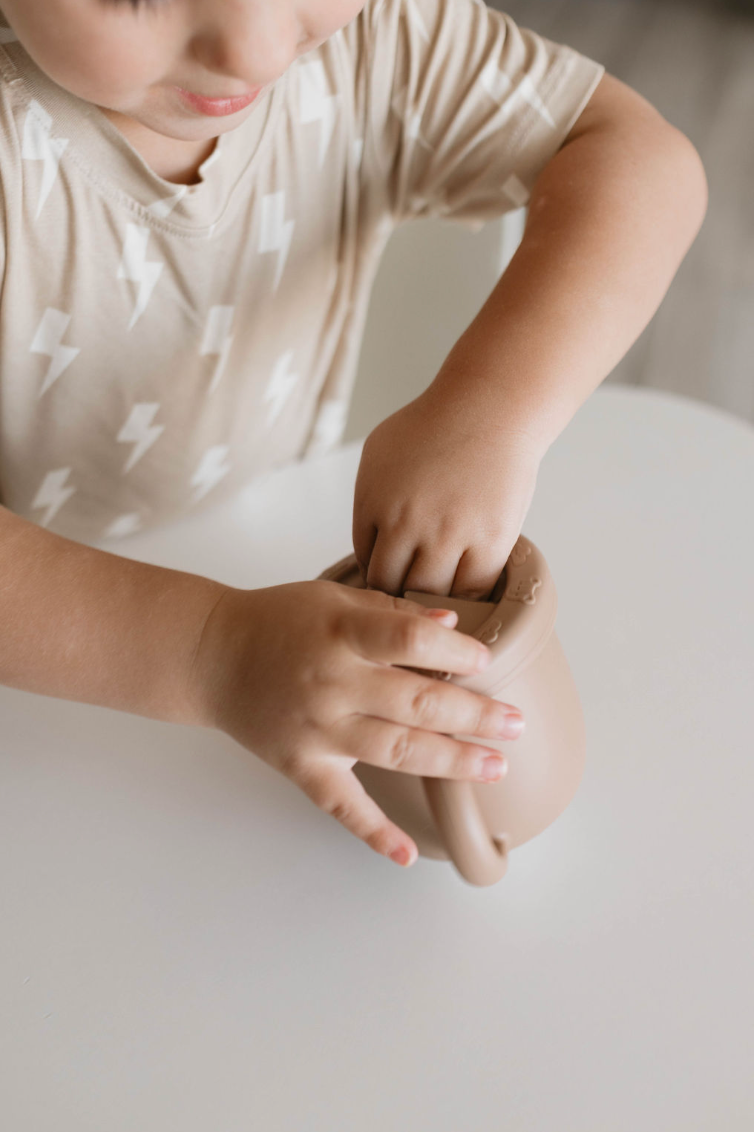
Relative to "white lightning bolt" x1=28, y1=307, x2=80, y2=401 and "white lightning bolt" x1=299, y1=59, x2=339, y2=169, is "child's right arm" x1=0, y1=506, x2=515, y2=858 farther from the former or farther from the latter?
"white lightning bolt" x1=299, y1=59, x2=339, y2=169

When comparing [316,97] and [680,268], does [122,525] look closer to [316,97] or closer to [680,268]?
[316,97]

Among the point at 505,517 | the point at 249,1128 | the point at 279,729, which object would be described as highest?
the point at 505,517

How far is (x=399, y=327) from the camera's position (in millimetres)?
901

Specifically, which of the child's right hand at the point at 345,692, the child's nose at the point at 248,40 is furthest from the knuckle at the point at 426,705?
the child's nose at the point at 248,40

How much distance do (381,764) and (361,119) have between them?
54cm

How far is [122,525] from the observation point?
846mm

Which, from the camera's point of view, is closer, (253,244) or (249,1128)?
(249,1128)

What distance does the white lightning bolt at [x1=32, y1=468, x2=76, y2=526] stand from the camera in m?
0.76

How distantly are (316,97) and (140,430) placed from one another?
0.91 feet

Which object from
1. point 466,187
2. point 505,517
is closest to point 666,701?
point 505,517

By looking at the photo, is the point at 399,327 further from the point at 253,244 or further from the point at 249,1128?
the point at 249,1128

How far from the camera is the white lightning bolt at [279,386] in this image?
85 cm

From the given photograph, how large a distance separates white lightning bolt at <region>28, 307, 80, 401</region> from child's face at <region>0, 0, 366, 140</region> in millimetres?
209

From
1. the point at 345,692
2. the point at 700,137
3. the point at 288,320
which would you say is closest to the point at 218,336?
the point at 288,320
